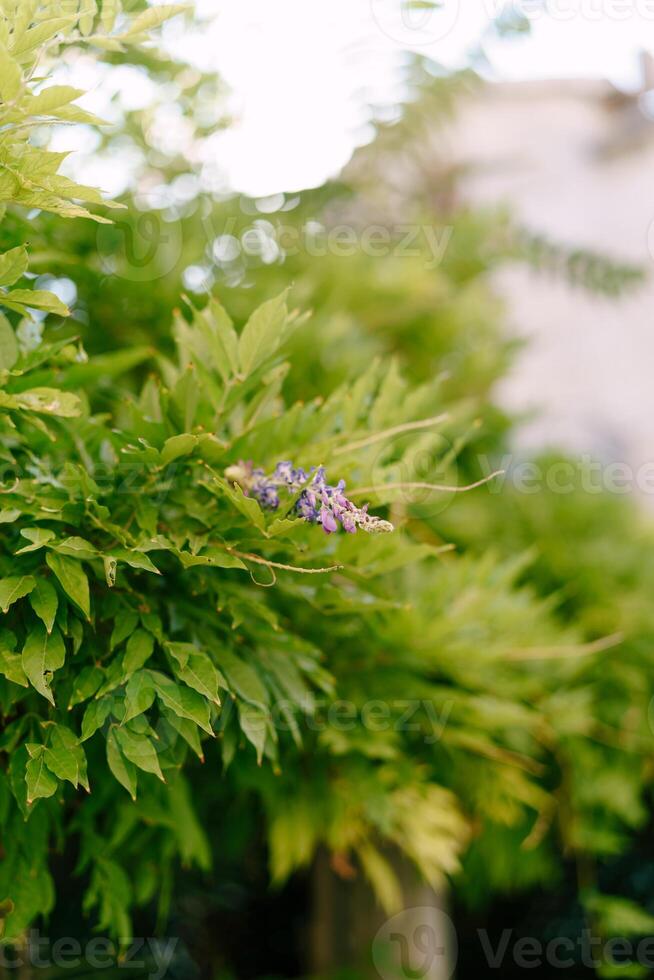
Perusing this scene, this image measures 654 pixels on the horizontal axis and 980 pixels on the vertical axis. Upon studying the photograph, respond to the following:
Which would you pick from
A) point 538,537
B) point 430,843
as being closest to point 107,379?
point 430,843

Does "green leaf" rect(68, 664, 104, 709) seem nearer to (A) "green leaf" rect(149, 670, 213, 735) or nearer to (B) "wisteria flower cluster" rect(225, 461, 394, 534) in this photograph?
(A) "green leaf" rect(149, 670, 213, 735)

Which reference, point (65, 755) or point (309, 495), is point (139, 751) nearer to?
point (65, 755)

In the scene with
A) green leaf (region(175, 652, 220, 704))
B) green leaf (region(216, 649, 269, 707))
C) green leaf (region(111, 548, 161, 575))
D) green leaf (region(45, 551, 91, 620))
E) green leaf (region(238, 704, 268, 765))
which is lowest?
green leaf (region(238, 704, 268, 765))

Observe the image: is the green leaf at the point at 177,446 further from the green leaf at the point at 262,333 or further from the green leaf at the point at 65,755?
the green leaf at the point at 65,755

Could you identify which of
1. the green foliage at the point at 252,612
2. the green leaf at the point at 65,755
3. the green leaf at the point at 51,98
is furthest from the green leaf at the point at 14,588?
the green leaf at the point at 51,98

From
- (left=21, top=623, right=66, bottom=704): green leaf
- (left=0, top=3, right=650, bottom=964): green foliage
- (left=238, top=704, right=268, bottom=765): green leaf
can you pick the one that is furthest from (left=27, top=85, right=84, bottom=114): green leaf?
(left=238, top=704, right=268, bottom=765): green leaf

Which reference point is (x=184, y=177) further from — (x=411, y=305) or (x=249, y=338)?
(x=249, y=338)

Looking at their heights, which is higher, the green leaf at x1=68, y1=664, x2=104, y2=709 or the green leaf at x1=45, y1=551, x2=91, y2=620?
the green leaf at x1=45, y1=551, x2=91, y2=620

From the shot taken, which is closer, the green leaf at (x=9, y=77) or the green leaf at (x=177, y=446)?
the green leaf at (x=9, y=77)

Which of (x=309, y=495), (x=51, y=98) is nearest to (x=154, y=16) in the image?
(x=51, y=98)
